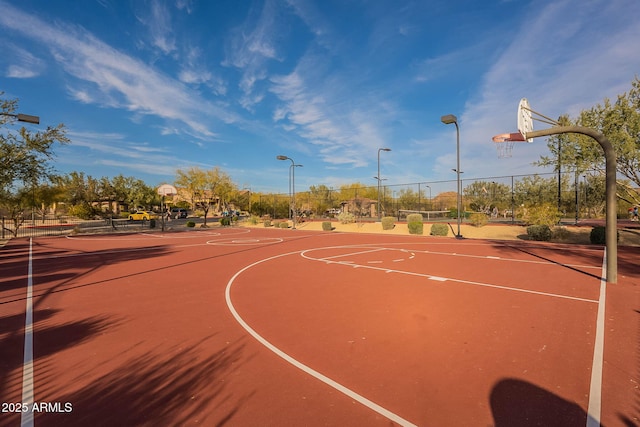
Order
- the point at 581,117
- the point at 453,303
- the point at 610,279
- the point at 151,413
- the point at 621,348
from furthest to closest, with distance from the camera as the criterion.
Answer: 1. the point at 581,117
2. the point at 610,279
3. the point at 453,303
4. the point at 621,348
5. the point at 151,413

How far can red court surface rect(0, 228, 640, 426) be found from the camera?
338cm

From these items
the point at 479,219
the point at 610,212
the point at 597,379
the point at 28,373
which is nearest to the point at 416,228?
the point at 479,219

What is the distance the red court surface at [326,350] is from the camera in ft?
11.1

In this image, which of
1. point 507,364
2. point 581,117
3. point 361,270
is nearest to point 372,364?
point 507,364

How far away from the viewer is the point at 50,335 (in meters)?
5.65

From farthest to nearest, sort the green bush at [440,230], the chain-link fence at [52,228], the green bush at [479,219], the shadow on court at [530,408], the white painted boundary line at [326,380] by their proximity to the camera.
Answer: the chain-link fence at [52,228]
the green bush at [479,219]
the green bush at [440,230]
the white painted boundary line at [326,380]
the shadow on court at [530,408]

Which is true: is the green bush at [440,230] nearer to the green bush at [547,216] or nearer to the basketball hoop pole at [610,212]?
the green bush at [547,216]

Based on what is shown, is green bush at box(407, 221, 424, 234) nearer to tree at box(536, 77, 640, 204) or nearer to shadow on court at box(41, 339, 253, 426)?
tree at box(536, 77, 640, 204)

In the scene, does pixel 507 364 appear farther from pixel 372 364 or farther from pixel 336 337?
pixel 336 337

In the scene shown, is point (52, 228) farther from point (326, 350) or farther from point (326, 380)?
point (326, 380)

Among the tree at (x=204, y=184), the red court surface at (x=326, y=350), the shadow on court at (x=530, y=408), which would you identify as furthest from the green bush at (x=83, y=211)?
the shadow on court at (x=530, y=408)

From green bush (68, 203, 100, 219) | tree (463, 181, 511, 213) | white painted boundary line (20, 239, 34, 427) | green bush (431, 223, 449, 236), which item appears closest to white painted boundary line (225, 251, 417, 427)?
white painted boundary line (20, 239, 34, 427)

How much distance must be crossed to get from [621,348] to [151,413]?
6.76m

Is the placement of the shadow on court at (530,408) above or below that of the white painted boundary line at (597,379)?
below
